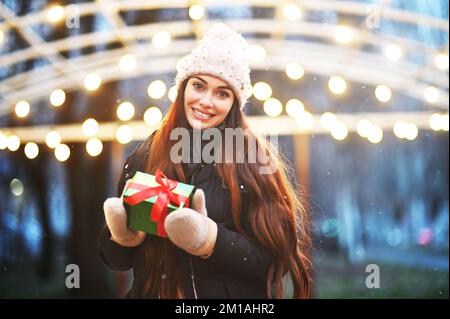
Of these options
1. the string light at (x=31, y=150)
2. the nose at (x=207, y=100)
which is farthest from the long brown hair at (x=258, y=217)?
the string light at (x=31, y=150)

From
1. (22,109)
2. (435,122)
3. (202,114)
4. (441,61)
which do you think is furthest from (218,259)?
(441,61)

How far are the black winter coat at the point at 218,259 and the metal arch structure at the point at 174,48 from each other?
649mm

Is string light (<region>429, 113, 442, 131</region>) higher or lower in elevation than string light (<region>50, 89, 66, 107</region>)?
Result: lower

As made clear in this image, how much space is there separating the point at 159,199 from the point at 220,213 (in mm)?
340

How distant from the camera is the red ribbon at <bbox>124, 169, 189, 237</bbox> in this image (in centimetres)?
303

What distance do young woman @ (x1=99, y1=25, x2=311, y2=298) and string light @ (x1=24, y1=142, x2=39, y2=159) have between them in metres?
0.52

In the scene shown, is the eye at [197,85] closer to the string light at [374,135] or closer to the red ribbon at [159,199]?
the red ribbon at [159,199]

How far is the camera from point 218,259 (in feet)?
10.4

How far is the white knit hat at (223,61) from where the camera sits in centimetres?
323

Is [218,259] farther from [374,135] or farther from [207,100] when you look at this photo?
[374,135]

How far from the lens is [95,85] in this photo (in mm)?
3471

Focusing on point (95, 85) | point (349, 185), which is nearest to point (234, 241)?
point (349, 185)

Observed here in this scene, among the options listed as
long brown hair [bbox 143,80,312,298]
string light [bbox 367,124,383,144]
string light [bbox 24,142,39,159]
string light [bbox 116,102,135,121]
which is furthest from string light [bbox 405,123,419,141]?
string light [bbox 24,142,39,159]

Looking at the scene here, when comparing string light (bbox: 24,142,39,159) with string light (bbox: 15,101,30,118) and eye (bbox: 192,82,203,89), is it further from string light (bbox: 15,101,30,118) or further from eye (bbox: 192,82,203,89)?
eye (bbox: 192,82,203,89)
